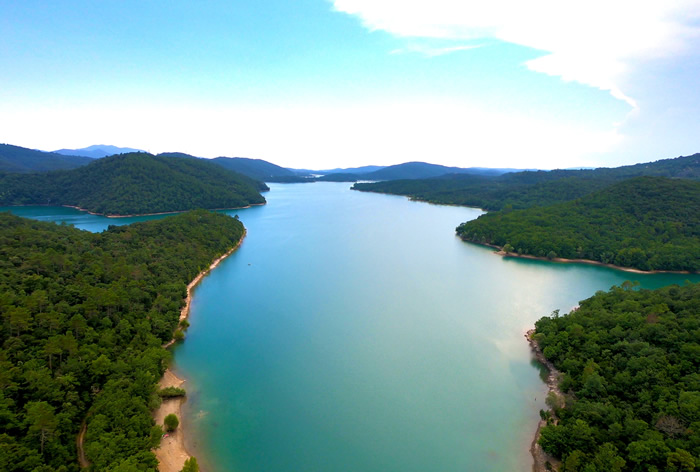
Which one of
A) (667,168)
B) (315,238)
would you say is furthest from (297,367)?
(667,168)

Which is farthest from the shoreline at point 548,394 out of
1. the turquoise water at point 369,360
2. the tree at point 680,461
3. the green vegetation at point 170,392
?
the green vegetation at point 170,392

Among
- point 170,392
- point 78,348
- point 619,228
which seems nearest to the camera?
point 78,348

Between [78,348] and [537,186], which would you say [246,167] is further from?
[78,348]

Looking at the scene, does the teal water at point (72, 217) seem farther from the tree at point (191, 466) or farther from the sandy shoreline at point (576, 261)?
the sandy shoreline at point (576, 261)

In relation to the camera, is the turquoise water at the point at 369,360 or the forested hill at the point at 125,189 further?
the forested hill at the point at 125,189

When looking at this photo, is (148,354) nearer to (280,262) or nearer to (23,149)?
(280,262)

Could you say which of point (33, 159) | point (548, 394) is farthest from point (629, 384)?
point (33, 159)

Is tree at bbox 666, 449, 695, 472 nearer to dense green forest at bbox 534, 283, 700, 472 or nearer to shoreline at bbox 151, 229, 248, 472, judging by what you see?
dense green forest at bbox 534, 283, 700, 472

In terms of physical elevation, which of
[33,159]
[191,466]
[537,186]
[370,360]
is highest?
[33,159]
